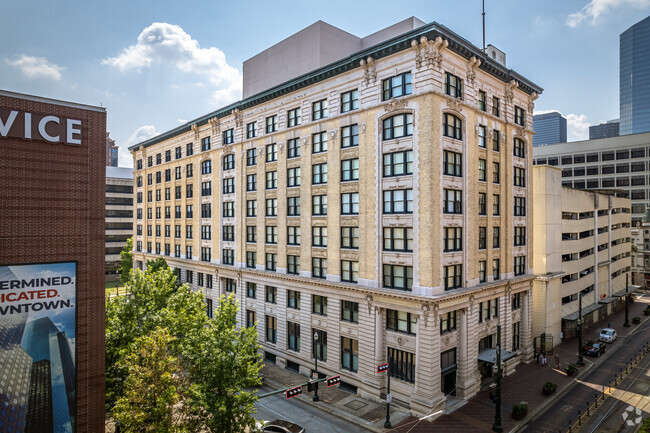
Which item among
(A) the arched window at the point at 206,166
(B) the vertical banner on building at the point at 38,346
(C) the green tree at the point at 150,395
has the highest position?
(A) the arched window at the point at 206,166

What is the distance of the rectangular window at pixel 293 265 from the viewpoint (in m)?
38.0

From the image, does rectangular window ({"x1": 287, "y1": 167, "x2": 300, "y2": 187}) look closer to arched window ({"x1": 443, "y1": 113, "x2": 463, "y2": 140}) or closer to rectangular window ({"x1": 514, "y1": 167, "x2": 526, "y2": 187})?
arched window ({"x1": 443, "y1": 113, "x2": 463, "y2": 140})

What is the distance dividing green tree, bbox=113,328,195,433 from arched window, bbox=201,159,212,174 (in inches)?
1276

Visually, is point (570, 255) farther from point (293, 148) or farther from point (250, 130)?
point (250, 130)

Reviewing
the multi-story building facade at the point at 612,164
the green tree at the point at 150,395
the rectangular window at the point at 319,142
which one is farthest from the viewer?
the multi-story building facade at the point at 612,164

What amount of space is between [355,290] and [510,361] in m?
16.6

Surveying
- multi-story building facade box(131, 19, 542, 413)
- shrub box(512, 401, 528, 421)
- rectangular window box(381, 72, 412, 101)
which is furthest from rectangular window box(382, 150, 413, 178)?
shrub box(512, 401, 528, 421)

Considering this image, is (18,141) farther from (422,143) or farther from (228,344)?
(422,143)

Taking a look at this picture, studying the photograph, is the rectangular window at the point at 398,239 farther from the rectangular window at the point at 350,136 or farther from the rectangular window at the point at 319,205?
the rectangular window at the point at 350,136

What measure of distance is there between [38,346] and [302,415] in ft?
59.6

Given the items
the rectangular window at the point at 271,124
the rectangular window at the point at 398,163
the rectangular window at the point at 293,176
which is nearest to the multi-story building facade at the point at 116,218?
the rectangular window at the point at 271,124

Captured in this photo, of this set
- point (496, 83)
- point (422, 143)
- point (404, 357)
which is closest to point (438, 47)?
point (422, 143)

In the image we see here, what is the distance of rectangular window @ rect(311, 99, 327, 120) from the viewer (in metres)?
35.8

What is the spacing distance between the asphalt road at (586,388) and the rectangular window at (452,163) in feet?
59.9
